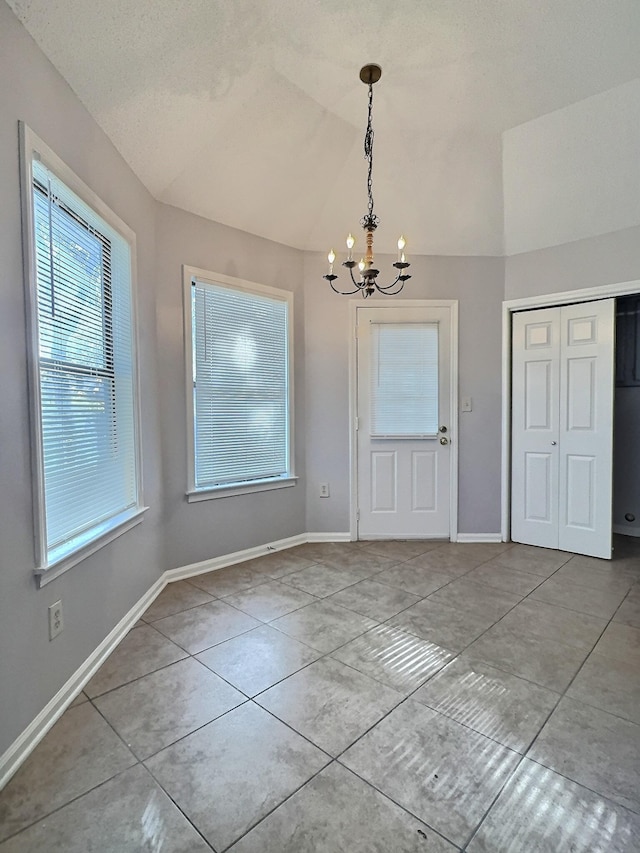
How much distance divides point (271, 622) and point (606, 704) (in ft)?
5.31

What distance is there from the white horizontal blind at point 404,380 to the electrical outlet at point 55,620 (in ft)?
9.03

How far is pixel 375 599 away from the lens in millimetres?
2775

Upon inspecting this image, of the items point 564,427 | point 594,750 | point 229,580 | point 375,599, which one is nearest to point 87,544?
point 229,580

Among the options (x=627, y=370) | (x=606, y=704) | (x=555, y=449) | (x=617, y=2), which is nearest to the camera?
(x=606, y=704)

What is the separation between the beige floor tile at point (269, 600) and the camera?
8.54 ft

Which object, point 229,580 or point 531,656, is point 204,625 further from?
point 531,656

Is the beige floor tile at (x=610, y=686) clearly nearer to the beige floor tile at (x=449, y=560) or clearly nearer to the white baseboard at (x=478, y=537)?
the beige floor tile at (x=449, y=560)

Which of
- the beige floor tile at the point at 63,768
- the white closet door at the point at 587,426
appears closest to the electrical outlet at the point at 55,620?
the beige floor tile at the point at 63,768

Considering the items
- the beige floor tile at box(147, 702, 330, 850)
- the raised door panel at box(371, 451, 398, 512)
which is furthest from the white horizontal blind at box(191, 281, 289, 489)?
the beige floor tile at box(147, 702, 330, 850)

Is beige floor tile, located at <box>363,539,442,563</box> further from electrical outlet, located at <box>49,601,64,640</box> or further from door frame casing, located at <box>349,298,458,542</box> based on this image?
electrical outlet, located at <box>49,601,64,640</box>

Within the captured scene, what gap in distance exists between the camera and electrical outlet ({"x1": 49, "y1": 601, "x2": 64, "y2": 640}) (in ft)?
5.71

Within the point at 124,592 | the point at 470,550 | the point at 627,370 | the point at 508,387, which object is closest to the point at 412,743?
the point at 124,592

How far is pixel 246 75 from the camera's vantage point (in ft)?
8.09

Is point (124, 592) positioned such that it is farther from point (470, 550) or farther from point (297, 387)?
point (470, 550)
